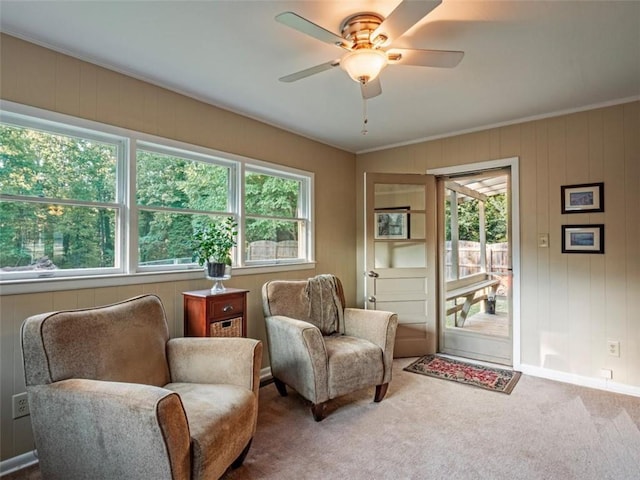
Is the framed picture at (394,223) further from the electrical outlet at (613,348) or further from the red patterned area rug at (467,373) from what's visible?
the electrical outlet at (613,348)

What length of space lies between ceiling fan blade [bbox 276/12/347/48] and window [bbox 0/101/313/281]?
5.03 feet

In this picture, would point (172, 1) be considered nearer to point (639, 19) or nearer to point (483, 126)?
point (639, 19)

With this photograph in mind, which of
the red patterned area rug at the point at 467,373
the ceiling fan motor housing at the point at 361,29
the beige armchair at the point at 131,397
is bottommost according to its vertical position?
the red patterned area rug at the point at 467,373

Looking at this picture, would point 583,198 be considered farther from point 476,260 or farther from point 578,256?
point 476,260

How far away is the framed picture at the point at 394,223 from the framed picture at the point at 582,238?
142cm

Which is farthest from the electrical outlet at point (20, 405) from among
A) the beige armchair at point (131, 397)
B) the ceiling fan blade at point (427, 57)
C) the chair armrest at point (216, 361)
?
the ceiling fan blade at point (427, 57)

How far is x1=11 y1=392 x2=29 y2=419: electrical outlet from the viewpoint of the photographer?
2.01 metres

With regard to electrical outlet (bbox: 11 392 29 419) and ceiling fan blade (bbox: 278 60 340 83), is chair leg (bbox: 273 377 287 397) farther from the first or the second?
ceiling fan blade (bbox: 278 60 340 83)

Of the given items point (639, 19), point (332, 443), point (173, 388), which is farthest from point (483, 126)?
point (173, 388)

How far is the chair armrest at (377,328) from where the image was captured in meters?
2.78

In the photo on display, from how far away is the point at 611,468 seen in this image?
6.42ft

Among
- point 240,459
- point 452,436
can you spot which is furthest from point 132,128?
point 452,436

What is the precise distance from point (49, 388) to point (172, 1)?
6.14 feet

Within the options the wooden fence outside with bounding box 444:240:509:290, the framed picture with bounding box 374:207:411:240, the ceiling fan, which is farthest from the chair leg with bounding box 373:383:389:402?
the ceiling fan
